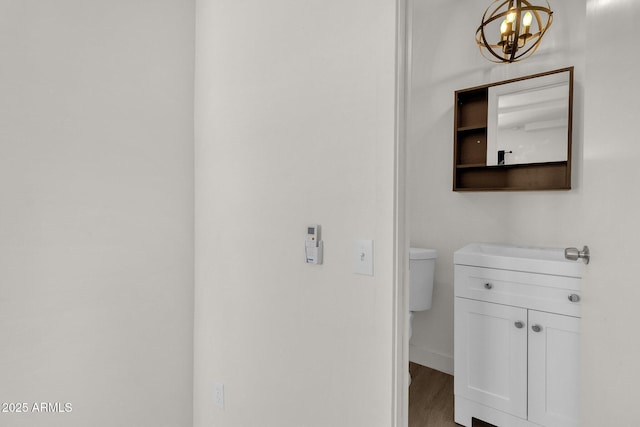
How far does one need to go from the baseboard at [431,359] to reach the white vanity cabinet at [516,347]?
0.65 meters

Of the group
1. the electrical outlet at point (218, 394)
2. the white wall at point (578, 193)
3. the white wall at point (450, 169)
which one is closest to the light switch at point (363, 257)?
the white wall at point (578, 193)

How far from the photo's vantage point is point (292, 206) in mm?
1312

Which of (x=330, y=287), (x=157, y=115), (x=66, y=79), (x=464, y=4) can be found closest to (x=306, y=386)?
(x=330, y=287)

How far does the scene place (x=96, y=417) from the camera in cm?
144

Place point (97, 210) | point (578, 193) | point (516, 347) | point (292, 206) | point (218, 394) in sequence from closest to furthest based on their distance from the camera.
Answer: point (292, 206) → point (97, 210) → point (218, 394) → point (516, 347) → point (578, 193)

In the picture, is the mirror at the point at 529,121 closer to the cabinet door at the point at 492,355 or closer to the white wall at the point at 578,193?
the white wall at the point at 578,193

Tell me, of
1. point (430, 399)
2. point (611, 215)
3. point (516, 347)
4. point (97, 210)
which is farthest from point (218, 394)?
point (611, 215)

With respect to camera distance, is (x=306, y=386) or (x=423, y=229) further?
(x=423, y=229)

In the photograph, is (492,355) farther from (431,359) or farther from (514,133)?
(514,133)

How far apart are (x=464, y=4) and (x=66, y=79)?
254cm

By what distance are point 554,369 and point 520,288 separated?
0.39m

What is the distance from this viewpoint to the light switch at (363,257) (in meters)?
1.09

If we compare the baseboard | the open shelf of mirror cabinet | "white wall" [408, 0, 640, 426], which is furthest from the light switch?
the baseboard

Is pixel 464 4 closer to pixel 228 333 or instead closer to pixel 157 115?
pixel 157 115
